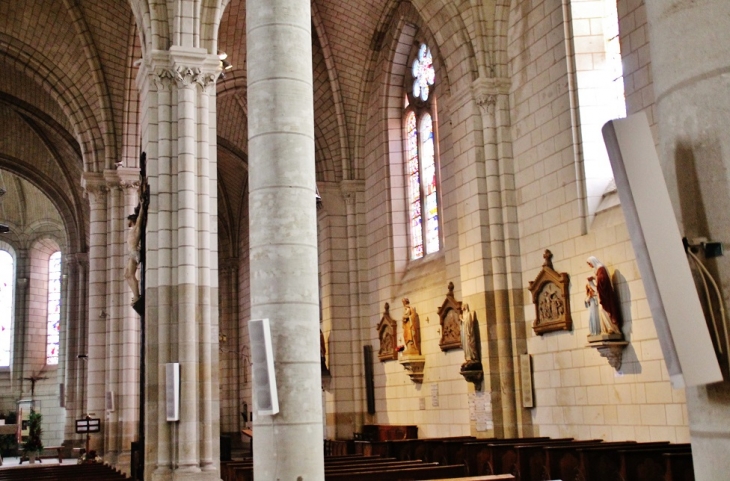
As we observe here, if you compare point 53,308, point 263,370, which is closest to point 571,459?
point 263,370

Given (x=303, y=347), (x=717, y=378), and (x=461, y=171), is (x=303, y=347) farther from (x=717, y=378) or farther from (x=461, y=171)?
(x=461, y=171)

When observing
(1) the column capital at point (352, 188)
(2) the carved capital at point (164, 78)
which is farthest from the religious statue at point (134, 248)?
(1) the column capital at point (352, 188)

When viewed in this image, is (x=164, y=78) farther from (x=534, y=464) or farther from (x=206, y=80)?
(x=534, y=464)

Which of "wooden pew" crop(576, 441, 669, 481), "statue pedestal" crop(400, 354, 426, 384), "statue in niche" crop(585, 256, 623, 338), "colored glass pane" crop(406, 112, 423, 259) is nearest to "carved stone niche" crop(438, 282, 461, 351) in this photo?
"statue pedestal" crop(400, 354, 426, 384)

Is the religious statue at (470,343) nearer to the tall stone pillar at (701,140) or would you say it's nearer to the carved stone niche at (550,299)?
the carved stone niche at (550,299)

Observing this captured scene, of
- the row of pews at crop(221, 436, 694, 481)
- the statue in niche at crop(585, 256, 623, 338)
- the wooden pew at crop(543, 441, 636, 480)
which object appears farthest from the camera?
the statue in niche at crop(585, 256, 623, 338)

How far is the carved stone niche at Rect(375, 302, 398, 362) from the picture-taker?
20.2 m

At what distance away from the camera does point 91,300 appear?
21.1 metres

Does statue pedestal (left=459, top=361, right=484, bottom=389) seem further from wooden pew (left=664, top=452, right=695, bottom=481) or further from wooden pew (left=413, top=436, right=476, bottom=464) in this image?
wooden pew (left=664, top=452, right=695, bottom=481)

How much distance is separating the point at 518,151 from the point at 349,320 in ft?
25.0

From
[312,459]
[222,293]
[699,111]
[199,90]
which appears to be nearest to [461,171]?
[199,90]

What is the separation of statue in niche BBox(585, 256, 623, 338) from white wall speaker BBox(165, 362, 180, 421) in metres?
6.32

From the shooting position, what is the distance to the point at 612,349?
12.9 m

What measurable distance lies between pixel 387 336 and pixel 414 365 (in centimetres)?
184
